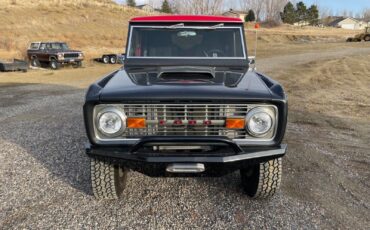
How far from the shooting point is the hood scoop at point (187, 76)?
3521mm

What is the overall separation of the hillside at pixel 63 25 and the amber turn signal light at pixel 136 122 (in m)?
22.8

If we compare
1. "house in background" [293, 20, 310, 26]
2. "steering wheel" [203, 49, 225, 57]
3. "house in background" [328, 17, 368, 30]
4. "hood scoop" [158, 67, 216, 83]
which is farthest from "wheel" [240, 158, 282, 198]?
"house in background" [328, 17, 368, 30]

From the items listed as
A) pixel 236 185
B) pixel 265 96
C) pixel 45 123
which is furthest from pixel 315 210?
pixel 45 123

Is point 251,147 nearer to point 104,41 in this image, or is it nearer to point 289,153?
point 289,153

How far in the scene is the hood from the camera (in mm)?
3133

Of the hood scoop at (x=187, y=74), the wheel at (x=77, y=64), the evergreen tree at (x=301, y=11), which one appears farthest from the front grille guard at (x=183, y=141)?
the evergreen tree at (x=301, y=11)

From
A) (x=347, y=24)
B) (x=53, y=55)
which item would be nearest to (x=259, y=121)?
(x=53, y=55)

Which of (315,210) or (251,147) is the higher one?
(251,147)

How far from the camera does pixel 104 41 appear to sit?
37281 mm

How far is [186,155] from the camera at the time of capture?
3146 millimetres

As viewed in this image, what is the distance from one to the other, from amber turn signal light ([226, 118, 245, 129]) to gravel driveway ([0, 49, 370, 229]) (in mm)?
933

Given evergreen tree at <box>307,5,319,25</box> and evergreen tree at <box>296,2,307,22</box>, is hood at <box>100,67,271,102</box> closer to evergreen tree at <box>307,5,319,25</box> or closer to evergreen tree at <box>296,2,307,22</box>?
evergreen tree at <box>296,2,307,22</box>

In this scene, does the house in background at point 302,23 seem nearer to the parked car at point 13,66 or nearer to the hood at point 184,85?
the parked car at point 13,66

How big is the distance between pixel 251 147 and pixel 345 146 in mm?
3247
